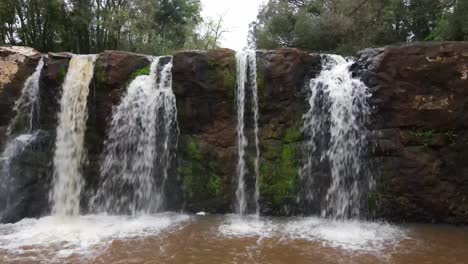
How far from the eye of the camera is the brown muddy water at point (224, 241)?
5.25m

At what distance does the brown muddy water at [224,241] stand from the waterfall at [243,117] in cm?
56

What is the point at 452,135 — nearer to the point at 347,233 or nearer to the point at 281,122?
the point at 347,233

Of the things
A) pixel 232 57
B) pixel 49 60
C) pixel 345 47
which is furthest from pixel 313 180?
pixel 345 47

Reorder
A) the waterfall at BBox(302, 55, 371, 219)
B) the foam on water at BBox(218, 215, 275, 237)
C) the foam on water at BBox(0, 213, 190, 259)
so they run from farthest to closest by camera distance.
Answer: the waterfall at BBox(302, 55, 371, 219)
the foam on water at BBox(218, 215, 275, 237)
the foam on water at BBox(0, 213, 190, 259)

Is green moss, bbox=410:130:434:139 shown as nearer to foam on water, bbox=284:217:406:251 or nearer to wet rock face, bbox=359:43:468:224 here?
wet rock face, bbox=359:43:468:224

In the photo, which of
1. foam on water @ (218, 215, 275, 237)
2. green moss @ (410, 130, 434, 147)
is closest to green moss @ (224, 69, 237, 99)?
foam on water @ (218, 215, 275, 237)

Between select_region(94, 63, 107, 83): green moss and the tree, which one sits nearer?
select_region(94, 63, 107, 83): green moss

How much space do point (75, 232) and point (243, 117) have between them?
3.73 metres

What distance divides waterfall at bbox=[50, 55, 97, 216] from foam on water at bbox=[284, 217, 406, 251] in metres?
4.34

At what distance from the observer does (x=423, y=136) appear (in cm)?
729

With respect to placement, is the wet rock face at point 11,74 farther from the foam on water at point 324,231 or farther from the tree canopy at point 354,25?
the tree canopy at point 354,25

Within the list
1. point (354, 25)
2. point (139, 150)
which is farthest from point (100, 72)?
point (354, 25)

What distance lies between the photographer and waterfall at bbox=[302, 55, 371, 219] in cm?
745

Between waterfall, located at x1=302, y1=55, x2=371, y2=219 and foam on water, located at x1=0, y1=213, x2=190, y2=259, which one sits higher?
waterfall, located at x1=302, y1=55, x2=371, y2=219
